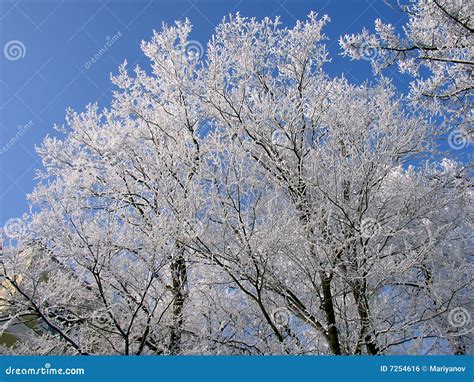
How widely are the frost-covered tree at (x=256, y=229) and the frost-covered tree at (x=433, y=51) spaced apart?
49 centimetres

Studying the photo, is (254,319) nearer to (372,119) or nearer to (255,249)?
(255,249)

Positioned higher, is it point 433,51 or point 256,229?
point 433,51

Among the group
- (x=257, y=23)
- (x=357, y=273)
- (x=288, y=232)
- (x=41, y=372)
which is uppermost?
(x=257, y=23)

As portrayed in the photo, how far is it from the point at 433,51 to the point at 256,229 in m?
3.64

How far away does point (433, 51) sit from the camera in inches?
254

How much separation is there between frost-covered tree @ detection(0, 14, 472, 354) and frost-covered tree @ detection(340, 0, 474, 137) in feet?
1.60

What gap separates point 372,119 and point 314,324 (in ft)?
11.3

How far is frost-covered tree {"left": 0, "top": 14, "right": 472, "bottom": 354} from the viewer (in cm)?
537

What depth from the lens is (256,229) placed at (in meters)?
5.16

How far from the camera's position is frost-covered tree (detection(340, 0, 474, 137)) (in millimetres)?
6047

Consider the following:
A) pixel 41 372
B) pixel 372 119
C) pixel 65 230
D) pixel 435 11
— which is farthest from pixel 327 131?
pixel 41 372

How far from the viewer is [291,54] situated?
755 cm

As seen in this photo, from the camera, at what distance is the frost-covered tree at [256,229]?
17.6 feet

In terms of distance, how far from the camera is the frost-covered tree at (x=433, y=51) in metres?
6.05
